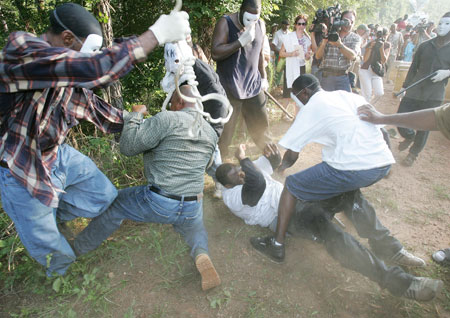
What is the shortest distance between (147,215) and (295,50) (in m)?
4.48

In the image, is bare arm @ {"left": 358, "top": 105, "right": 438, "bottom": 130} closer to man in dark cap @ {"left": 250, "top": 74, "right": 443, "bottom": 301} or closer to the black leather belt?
man in dark cap @ {"left": 250, "top": 74, "right": 443, "bottom": 301}

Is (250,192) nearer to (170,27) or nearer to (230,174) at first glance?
(230,174)

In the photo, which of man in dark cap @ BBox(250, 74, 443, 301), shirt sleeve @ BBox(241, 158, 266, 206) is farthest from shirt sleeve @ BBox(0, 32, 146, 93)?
shirt sleeve @ BBox(241, 158, 266, 206)

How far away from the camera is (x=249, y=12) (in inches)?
115

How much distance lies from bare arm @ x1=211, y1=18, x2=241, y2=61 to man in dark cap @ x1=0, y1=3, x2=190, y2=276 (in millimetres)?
1503

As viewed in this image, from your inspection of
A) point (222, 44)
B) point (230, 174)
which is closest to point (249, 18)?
point (222, 44)

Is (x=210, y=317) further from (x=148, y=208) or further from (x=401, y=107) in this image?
(x=401, y=107)

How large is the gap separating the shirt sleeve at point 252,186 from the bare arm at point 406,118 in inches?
Result: 36.2

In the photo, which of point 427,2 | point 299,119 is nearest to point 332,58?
point 299,119

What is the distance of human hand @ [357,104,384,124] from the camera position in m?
1.96

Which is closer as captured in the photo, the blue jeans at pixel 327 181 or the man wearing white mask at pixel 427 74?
the blue jeans at pixel 327 181

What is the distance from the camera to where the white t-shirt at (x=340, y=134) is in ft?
6.48

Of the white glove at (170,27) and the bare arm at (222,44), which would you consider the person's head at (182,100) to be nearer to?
the white glove at (170,27)

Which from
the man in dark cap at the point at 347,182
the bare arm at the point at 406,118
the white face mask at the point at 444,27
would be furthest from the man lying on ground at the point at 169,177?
the white face mask at the point at 444,27
